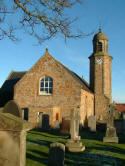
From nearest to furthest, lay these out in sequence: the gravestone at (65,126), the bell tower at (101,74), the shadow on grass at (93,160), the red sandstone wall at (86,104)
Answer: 1. the shadow on grass at (93,160)
2. the gravestone at (65,126)
3. the red sandstone wall at (86,104)
4. the bell tower at (101,74)

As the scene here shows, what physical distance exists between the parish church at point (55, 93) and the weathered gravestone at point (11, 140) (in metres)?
14.9

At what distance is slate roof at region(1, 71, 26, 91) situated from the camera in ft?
90.5

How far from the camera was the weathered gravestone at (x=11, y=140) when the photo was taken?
3.35 m

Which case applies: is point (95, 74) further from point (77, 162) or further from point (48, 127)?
point (77, 162)

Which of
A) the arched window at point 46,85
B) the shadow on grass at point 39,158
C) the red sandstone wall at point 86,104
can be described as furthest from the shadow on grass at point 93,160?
the arched window at point 46,85

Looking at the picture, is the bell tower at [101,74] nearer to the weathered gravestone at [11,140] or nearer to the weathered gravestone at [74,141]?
the weathered gravestone at [74,141]

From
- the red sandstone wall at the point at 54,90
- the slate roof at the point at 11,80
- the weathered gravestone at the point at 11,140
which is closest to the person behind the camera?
the weathered gravestone at the point at 11,140

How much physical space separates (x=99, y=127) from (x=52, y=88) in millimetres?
6768

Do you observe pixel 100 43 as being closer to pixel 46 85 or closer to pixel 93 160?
pixel 46 85

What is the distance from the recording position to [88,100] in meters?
24.0

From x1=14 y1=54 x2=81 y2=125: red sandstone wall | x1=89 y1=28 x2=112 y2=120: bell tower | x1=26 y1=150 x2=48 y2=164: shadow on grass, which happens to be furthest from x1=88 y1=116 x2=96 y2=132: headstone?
x1=26 y1=150 x2=48 y2=164: shadow on grass

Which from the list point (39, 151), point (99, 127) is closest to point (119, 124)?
point (99, 127)

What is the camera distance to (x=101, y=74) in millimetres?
25984

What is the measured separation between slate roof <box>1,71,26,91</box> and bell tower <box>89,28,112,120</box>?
1131 cm
